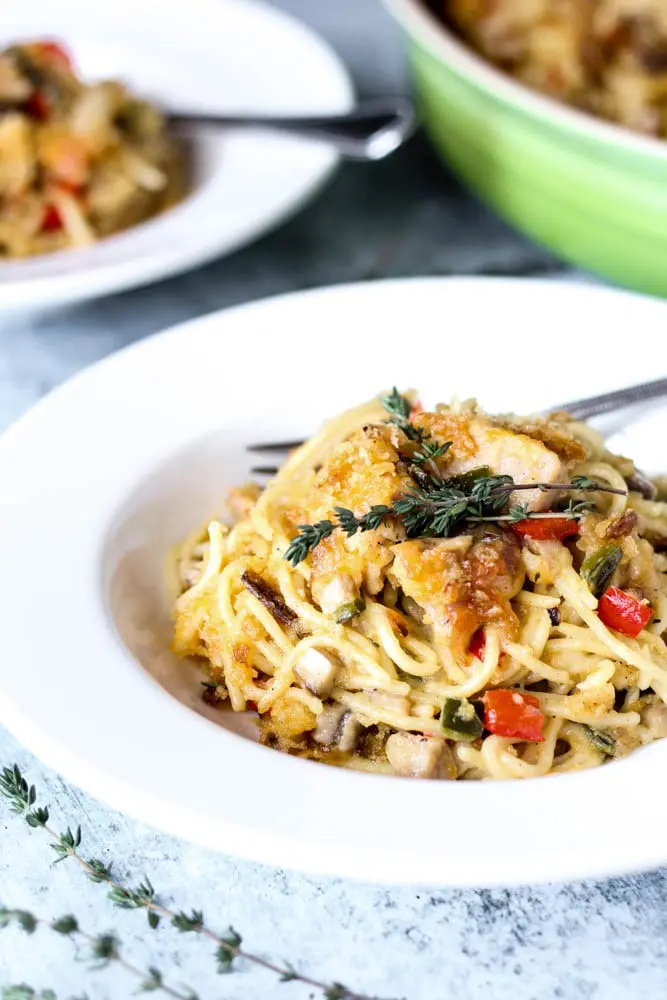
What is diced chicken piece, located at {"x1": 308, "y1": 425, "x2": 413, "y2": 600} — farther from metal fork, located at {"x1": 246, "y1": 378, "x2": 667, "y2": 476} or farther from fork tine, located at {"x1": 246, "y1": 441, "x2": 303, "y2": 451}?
metal fork, located at {"x1": 246, "y1": 378, "x2": 667, "y2": 476}

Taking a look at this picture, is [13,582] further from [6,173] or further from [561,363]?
[6,173]

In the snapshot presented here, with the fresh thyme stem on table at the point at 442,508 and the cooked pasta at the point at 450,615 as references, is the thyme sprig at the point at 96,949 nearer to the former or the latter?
the cooked pasta at the point at 450,615

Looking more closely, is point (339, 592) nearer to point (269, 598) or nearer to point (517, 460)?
point (269, 598)

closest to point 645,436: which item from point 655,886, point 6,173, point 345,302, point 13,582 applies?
point 345,302

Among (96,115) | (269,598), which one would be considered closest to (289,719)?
(269,598)

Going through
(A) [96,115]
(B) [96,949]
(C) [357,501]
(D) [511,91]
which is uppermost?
(D) [511,91]

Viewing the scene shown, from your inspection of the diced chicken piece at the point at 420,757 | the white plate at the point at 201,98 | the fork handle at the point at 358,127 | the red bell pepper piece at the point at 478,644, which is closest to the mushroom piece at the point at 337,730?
the diced chicken piece at the point at 420,757
